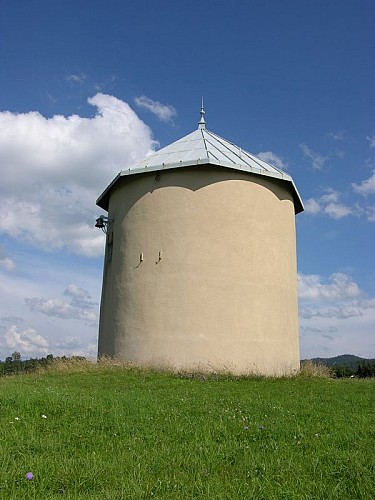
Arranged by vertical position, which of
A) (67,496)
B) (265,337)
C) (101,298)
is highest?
(101,298)

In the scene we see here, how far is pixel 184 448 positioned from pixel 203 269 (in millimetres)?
9510

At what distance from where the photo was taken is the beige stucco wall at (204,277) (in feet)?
45.3

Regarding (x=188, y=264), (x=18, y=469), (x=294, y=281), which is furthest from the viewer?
(x=294, y=281)

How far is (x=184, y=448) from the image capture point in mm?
4707

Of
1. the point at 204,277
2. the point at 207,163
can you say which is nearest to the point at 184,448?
the point at 204,277

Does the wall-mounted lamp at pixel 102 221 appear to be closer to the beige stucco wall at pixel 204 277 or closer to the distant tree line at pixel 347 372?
the beige stucco wall at pixel 204 277

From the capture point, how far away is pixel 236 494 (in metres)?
3.65

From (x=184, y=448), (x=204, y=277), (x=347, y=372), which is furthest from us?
(x=347, y=372)

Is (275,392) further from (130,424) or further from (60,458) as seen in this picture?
(60,458)

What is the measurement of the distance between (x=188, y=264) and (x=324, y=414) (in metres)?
7.90

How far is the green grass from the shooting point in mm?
3758

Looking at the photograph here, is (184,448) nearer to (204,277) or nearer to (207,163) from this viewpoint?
(204,277)

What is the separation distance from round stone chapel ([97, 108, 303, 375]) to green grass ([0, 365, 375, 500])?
19.0ft

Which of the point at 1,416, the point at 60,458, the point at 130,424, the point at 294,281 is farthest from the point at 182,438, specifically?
the point at 294,281
